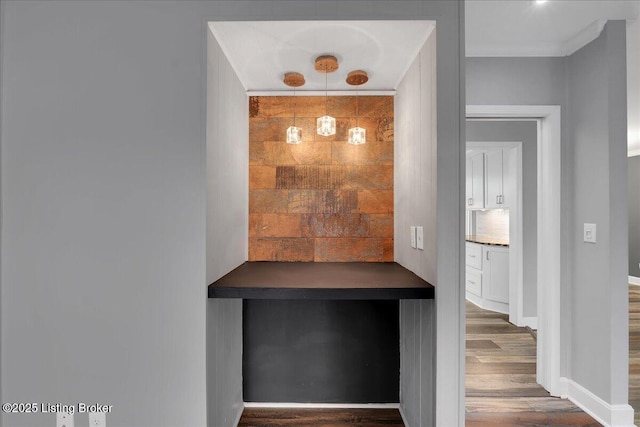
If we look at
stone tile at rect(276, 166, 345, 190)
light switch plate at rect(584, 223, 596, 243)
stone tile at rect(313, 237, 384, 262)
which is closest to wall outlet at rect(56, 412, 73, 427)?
stone tile at rect(313, 237, 384, 262)

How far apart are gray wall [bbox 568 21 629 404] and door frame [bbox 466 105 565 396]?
12 centimetres

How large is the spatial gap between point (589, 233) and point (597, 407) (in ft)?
3.70

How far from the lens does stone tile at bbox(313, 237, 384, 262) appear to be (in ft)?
7.37

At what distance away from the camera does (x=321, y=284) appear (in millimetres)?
1498

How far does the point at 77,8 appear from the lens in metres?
1.46

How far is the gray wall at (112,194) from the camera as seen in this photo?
4.75 feet

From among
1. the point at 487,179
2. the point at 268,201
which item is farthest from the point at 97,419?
the point at 487,179

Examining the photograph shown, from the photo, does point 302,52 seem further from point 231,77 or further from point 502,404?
point 502,404

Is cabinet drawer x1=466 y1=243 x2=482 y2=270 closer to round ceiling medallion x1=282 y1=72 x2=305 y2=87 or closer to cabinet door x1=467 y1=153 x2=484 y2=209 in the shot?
cabinet door x1=467 y1=153 x2=484 y2=209

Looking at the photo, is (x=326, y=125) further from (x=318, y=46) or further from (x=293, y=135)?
(x=318, y=46)

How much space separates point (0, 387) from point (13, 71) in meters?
1.27

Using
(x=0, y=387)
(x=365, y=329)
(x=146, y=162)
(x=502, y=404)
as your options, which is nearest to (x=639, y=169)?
(x=502, y=404)

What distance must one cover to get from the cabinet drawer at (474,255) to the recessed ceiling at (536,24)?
2920 millimetres

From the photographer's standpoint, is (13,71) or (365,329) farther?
(365,329)
